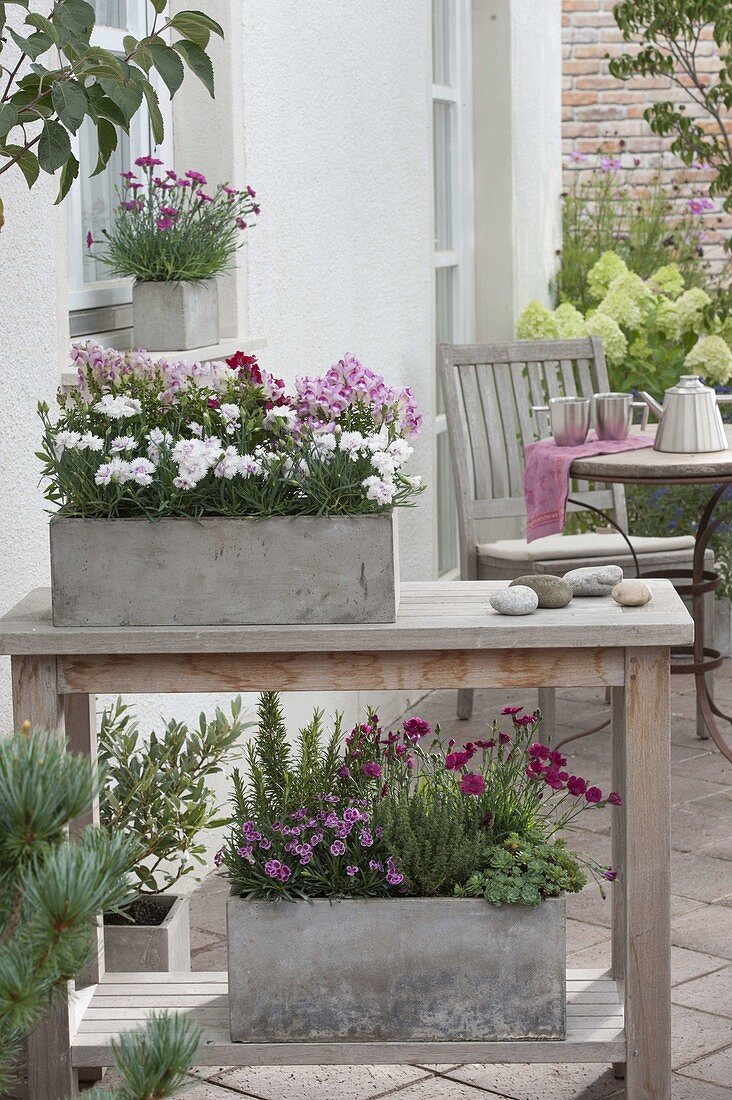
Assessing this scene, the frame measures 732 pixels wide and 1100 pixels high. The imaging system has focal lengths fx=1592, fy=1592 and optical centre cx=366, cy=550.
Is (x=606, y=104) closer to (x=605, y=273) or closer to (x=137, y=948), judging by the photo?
(x=605, y=273)

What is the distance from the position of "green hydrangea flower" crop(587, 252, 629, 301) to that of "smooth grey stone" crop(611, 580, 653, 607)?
183 inches

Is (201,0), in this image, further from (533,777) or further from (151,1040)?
(151,1040)

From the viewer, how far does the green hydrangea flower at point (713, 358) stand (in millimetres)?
5883

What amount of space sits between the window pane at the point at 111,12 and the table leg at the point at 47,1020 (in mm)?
1611

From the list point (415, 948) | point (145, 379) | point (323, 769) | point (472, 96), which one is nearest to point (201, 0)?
point (145, 379)

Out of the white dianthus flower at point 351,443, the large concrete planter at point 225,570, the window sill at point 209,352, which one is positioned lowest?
the large concrete planter at point 225,570

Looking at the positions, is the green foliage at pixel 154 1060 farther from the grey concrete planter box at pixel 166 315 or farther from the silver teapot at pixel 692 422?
the silver teapot at pixel 692 422

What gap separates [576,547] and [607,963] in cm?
191

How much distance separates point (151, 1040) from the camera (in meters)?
1.42

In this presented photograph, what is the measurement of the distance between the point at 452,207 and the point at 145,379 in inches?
165

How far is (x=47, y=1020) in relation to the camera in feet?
7.57

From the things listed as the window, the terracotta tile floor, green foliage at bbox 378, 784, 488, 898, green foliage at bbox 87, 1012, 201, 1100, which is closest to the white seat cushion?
the terracotta tile floor

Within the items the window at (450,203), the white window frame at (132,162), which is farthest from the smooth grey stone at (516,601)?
the window at (450,203)

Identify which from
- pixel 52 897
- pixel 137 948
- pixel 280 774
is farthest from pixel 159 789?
pixel 52 897
